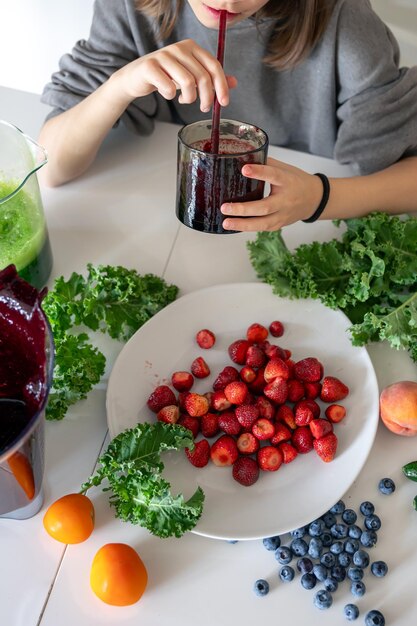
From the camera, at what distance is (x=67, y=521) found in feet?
2.65

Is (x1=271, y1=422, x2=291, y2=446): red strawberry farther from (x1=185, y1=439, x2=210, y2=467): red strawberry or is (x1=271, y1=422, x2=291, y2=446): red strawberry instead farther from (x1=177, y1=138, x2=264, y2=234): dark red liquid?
(x1=177, y1=138, x2=264, y2=234): dark red liquid

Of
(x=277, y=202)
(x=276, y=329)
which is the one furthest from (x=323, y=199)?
(x=276, y=329)

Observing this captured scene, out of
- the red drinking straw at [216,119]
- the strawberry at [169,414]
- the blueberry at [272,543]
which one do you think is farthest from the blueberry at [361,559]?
the red drinking straw at [216,119]

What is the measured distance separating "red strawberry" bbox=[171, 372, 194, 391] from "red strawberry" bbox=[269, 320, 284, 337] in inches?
6.8

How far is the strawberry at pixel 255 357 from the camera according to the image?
99 centimetres

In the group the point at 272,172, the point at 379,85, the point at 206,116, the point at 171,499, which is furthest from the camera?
the point at 206,116

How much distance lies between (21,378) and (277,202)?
508 mm

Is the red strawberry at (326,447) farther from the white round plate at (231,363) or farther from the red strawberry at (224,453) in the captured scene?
the red strawberry at (224,453)

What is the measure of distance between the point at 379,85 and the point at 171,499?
90cm

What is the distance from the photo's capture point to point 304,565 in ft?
2.68

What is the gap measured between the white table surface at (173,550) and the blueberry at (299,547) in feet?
0.11

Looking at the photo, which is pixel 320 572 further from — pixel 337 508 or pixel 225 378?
pixel 225 378

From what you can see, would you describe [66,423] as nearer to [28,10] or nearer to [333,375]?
[333,375]

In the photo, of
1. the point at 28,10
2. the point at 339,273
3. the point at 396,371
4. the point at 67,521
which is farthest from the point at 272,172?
the point at 28,10
